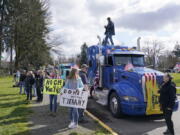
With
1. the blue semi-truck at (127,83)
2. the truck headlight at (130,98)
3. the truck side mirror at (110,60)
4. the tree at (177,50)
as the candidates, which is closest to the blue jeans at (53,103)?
the blue semi-truck at (127,83)

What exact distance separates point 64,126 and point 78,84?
135cm

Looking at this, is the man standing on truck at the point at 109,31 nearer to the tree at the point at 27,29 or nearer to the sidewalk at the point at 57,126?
the sidewalk at the point at 57,126

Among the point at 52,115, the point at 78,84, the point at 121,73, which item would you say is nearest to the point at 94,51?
the point at 121,73

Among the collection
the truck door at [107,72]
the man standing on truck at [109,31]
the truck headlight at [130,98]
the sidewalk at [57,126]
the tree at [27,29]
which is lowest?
the sidewalk at [57,126]

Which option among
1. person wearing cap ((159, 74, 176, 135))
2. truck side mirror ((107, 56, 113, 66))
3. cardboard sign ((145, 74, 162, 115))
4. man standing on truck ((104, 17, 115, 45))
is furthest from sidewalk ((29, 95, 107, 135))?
man standing on truck ((104, 17, 115, 45))

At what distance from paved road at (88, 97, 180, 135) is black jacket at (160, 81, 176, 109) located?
1057 millimetres

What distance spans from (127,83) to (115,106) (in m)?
0.94

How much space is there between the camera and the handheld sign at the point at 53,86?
931 cm

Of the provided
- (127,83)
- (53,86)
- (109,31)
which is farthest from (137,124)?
(109,31)

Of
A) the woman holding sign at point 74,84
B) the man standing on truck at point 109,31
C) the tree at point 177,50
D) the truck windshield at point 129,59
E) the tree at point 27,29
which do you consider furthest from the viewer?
the tree at point 177,50

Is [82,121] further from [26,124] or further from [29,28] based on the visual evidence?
[29,28]

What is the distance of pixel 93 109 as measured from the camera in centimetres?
1107

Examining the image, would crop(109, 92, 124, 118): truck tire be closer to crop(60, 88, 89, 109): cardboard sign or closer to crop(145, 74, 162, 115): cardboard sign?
crop(145, 74, 162, 115): cardboard sign

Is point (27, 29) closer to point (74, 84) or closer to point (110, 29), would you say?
point (110, 29)
